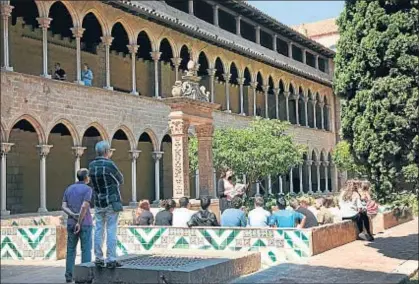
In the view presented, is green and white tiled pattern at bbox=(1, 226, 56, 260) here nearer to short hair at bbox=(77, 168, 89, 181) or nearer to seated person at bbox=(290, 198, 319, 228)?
short hair at bbox=(77, 168, 89, 181)

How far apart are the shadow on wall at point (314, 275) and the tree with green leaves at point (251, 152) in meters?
12.4

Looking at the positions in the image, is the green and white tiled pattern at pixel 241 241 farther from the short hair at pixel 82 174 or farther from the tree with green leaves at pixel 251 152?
the tree with green leaves at pixel 251 152

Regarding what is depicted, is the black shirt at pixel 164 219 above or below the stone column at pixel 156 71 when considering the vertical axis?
below

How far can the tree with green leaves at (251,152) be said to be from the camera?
20500 mm

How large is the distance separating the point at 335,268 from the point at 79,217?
3596 mm

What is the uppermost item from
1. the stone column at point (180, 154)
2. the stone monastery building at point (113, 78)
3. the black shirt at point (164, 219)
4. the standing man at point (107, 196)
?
the stone monastery building at point (113, 78)

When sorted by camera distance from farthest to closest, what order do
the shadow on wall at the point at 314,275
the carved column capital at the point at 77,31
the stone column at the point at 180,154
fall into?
the carved column capital at the point at 77,31 < the stone column at the point at 180,154 < the shadow on wall at the point at 314,275

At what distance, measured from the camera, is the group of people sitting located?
9.66 meters

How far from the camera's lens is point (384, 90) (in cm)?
890

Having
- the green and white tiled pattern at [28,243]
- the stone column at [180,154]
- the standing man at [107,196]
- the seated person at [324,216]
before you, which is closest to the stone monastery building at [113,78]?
the stone column at [180,154]

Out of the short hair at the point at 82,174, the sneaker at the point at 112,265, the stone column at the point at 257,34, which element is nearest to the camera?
the sneaker at the point at 112,265

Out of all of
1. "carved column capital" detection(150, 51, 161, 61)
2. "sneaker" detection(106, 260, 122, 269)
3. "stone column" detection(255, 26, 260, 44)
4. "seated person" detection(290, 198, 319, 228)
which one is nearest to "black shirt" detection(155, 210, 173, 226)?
"seated person" detection(290, 198, 319, 228)

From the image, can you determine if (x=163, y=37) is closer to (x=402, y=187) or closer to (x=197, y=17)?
(x=197, y=17)

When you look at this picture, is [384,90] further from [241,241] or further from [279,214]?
[241,241]
